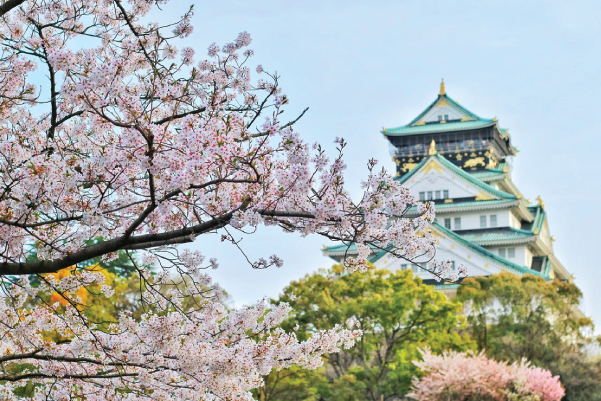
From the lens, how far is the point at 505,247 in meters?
45.0

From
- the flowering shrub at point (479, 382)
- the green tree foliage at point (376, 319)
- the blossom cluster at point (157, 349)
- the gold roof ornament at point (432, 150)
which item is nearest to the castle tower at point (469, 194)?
the gold roof ornament at point (432, 150)

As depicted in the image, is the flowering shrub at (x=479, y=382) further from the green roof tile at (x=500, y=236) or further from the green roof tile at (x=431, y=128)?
the green roof tile at (x=431, y=128)

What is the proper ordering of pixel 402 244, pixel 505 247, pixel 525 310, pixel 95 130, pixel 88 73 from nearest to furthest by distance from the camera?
1. pixel 88 73
2. pixel 402 244
3. pixel 95 130
4. pixel 525 310
5. pixel 505 247

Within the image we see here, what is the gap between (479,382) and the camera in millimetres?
21422

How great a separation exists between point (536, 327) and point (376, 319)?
682cm

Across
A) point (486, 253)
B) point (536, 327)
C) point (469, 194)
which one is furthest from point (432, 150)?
point (536, 327)

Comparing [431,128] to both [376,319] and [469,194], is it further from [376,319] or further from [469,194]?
[376,319]

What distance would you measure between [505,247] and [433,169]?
5.83 metres

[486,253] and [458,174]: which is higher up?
[458,174]

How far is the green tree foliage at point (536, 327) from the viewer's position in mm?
26312

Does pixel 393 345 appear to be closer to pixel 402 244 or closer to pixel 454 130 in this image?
pixel 402 244

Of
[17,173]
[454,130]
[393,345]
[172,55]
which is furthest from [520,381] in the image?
[454,130]

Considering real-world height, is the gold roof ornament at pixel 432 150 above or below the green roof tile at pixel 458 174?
above

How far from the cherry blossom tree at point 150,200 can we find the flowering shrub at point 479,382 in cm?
1541
